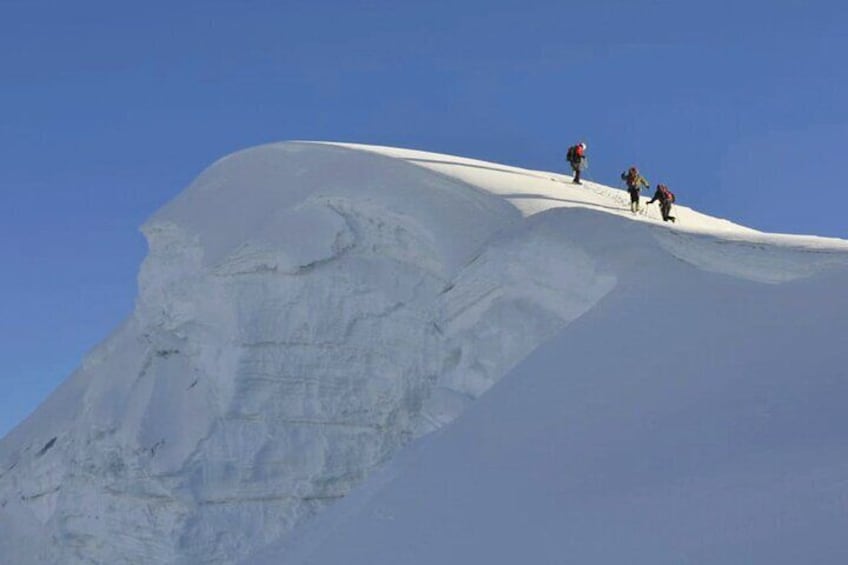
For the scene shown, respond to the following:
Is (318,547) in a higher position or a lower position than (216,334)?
lower

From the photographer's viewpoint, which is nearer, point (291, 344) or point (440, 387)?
point (440, 387)

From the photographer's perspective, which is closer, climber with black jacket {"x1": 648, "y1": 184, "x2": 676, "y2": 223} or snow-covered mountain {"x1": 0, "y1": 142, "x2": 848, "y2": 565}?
snow-covered mountain {"x1": 0, "y1": 142, "x2": 848, "y2": 565}

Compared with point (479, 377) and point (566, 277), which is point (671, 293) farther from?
point (479, 377)

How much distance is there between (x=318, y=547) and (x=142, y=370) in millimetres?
9819

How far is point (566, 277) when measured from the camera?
44.3ft

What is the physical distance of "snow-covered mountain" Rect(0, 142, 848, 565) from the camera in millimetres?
7902

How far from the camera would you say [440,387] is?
1455cm

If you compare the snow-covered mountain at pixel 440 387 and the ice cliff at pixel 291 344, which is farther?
the ice cliff at pixel 291 344

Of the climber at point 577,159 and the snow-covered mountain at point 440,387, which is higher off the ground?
the climber at point 577,159

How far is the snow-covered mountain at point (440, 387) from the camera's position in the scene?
790 cm

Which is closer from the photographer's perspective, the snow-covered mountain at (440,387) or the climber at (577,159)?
the snow-covered mountain at (440,387)

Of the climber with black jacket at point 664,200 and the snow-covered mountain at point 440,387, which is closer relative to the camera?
the snow-covered mountain at point 440,387

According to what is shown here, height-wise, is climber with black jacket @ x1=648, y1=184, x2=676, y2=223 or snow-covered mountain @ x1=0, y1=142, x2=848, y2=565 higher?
climber with black jacket @ x1=648, y1=184, x2=676, y2=223

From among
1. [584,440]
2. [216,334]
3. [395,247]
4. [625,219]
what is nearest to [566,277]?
[625,219]
